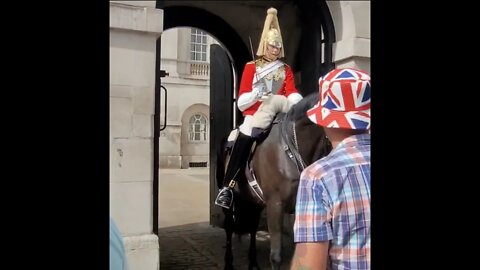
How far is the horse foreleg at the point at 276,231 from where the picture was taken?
359 centimetres

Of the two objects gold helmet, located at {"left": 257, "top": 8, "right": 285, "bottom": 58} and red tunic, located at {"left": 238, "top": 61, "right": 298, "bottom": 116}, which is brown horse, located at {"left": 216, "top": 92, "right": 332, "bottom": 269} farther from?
gold helmet, located at {"left": 257, "top": 8, "right": 285, "bottom": 58}

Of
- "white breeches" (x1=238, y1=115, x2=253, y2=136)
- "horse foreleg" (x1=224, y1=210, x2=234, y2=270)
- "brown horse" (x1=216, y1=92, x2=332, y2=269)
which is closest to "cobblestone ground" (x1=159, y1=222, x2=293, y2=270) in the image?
"horse foreleg" (x1=224, y1=210, x2=234, y2=270)

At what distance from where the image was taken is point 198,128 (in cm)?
2175

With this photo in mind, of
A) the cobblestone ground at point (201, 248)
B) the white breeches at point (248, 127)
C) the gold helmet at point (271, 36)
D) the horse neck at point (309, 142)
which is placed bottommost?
the cobblestone ground at point (201, 248)

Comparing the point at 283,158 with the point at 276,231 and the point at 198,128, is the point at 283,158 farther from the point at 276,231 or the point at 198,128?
the point at 198,128

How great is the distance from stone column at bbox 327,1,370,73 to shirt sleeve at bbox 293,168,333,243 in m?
3.46

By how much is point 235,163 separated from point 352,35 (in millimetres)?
1837

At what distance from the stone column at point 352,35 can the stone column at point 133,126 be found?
1.89 metres

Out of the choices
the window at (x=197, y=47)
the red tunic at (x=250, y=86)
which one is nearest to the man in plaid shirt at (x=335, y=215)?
the red tunic at (x=250, y=86)

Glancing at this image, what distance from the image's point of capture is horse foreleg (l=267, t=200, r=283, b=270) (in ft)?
11.8

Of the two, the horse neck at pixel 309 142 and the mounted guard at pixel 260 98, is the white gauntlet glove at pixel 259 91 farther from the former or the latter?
the horse neck at pixel 309 142

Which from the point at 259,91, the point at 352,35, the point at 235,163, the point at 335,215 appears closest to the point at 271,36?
the point at 259,91
